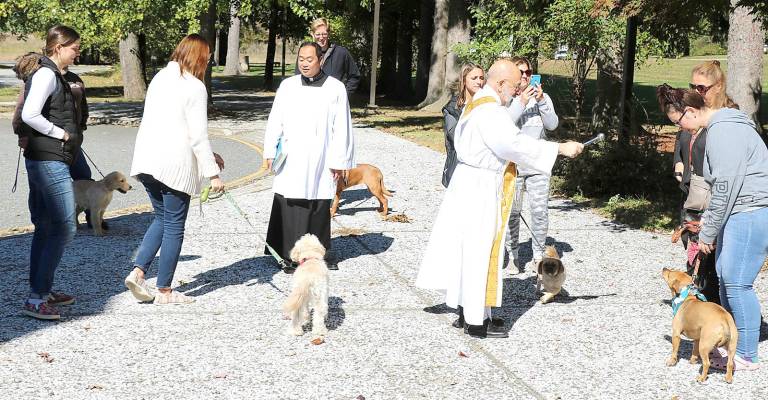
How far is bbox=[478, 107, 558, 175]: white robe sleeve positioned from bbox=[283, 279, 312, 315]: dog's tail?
5.01ft

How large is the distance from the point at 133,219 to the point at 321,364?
5.29m

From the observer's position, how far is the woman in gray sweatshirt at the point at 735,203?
5211mm

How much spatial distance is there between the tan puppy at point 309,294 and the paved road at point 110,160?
203 inches

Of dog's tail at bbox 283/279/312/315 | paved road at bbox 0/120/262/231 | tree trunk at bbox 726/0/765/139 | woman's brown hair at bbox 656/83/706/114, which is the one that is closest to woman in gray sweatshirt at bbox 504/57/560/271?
woman's brown hair at bbox 656/83/706/114

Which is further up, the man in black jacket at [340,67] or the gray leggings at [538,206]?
the man in black jacket at [340,67]

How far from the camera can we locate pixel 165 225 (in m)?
6.59

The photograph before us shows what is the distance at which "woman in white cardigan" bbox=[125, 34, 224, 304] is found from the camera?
21.0 ft

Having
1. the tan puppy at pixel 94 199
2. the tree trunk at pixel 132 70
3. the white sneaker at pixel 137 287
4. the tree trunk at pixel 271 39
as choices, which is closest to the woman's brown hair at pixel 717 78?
the white sneaker at pixel 137 287

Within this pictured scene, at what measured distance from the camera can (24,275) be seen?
7676 millimetres

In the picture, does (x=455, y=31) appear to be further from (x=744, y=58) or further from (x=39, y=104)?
(x=39, y=104)

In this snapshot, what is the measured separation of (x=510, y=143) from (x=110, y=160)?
11.4 m

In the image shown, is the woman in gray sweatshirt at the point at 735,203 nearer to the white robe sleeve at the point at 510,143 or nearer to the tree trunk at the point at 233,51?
the white robe sleeve at the point at 510,143

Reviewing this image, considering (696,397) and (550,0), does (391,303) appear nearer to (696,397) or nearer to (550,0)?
(696,397)

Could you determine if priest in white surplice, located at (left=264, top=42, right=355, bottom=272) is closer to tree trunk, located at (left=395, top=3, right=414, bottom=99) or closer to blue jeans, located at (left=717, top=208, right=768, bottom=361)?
blue jeans, located at (left=717, top=208, right=768, bottom=361)
